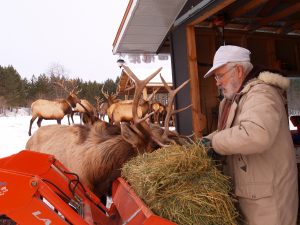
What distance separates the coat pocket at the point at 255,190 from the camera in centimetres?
195

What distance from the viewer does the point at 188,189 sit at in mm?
1965

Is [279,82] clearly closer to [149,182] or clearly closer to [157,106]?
[149,182]

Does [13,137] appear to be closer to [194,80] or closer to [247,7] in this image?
[194,80]

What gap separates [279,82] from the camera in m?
2.06

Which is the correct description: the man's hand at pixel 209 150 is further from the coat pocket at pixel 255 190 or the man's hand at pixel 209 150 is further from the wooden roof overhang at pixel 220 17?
the wooden roof overhang at pixel 220 17

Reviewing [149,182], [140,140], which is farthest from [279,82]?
[140,140]

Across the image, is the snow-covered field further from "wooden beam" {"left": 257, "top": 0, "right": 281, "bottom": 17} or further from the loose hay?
the loose hay

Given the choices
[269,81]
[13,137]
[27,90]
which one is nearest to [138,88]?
[269,81]

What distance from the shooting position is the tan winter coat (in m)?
1.86

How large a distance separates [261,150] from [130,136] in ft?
5.72

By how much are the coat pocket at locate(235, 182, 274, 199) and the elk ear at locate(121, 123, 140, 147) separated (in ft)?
4.82

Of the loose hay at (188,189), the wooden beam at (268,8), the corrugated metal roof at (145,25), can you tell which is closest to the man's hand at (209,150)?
the loose hay at (188,189)

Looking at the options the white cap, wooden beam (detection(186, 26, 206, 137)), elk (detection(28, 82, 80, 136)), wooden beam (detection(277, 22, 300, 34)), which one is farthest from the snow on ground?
the white cap

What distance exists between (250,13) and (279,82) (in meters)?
4.32
